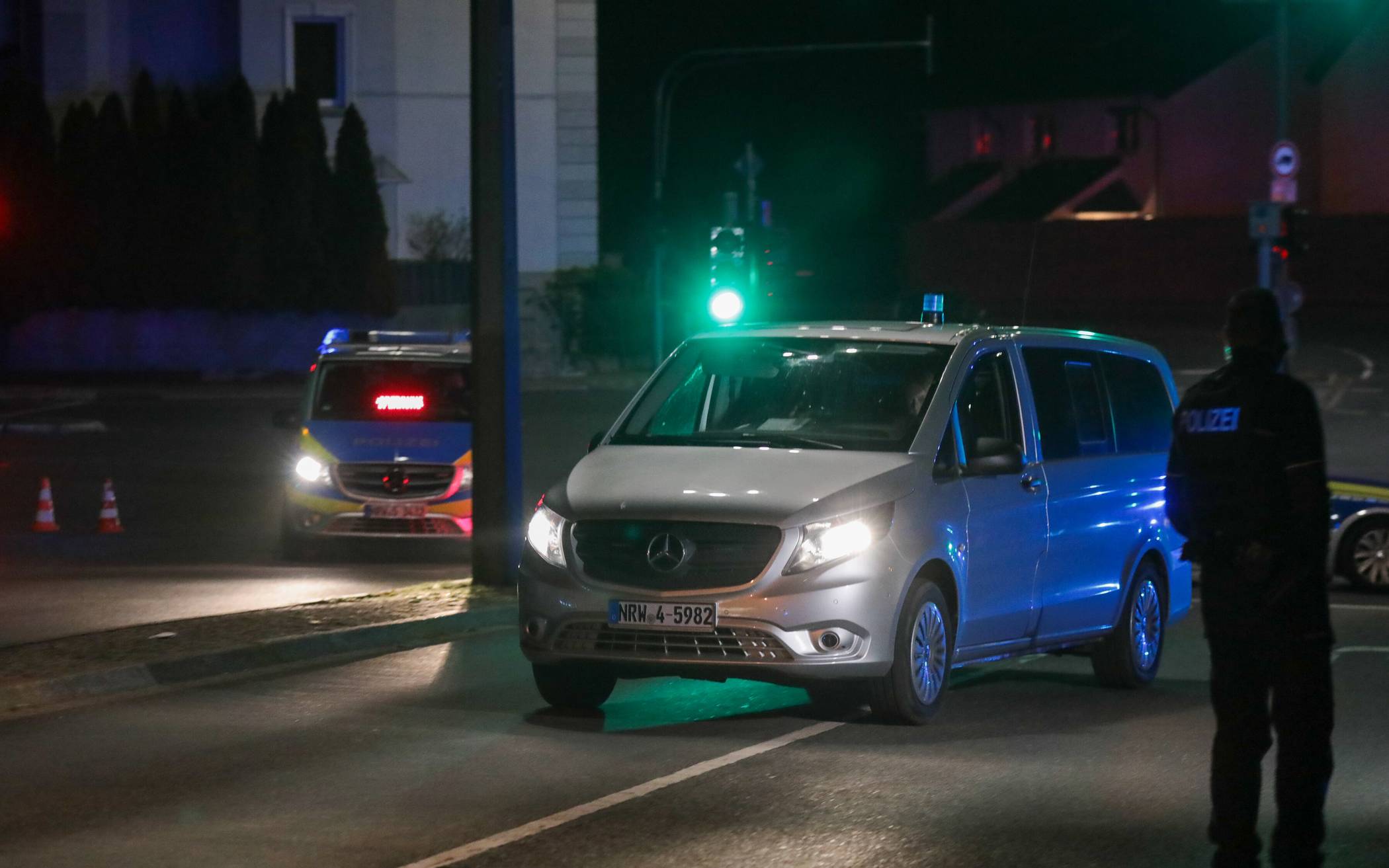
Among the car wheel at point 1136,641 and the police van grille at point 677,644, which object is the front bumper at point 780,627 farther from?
the car wheel at point 1136,641

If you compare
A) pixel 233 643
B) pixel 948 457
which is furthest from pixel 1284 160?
pixel 233 643

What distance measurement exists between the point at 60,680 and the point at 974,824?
→ 4.87 m

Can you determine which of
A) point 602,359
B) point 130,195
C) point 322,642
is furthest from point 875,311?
point 322,642

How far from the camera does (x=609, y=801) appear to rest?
7.84 metres

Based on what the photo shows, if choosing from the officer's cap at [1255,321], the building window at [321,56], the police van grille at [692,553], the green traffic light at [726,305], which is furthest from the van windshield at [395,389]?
the building window at [321,56]

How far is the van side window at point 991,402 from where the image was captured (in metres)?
10.2

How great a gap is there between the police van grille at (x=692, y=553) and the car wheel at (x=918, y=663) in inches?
27.9

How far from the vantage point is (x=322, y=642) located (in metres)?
11.8

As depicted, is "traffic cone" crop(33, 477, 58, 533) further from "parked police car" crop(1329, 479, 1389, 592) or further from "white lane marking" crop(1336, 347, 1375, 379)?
"white lane marking" crop(1336, 347, 1375, 379)

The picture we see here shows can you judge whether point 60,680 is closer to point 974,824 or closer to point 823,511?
point 823,511

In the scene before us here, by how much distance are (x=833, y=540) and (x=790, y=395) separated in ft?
4.24

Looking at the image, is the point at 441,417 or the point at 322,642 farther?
the point at 441,417

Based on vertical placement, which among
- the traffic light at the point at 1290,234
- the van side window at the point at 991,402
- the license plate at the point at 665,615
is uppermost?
the traffic light at the point at 1290,234

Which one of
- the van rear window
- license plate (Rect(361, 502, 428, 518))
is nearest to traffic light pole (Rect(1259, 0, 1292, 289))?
license plate (Rect(361, 502, 428, 518))
